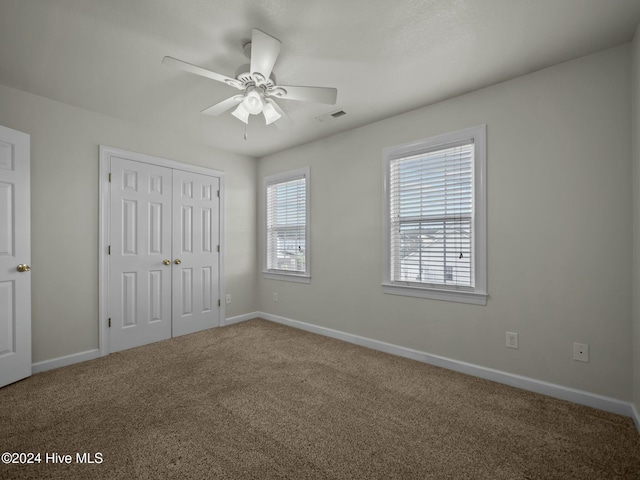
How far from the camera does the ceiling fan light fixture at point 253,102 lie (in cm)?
216

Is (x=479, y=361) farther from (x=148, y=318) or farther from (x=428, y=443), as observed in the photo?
(x=148, y=318)

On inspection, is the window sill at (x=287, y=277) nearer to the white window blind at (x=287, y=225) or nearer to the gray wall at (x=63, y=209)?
the white window blind at (x=287, y=225)

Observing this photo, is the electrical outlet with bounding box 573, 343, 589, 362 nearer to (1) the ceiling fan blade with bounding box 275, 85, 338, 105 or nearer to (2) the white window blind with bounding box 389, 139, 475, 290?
(2) the white window blind with bounding box 389, 139, 475, 290

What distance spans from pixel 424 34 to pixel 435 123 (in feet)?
3.49

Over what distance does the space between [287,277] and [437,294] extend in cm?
210

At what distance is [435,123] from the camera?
2.90 m

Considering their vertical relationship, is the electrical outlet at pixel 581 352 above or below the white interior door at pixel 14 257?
below

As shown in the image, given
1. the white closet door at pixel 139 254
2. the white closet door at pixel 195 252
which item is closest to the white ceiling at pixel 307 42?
the white closet door at pixel 139 254

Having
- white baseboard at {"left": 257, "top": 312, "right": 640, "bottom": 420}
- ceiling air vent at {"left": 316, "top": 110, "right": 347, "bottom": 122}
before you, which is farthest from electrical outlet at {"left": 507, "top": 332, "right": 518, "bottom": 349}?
ceiling air vent at {"left": 316, "top": 110, "right": 347, "bottom": 122}

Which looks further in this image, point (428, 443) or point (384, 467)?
point (428, 443)

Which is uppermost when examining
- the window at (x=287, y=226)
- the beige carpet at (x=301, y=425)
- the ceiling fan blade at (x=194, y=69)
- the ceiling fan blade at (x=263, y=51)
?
the ceiling fan blade at (x=263, y=51)

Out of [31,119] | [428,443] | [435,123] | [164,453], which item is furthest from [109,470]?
[435,123]

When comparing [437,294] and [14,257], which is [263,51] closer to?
[437,294]

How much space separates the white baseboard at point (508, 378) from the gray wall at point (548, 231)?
0.16 feet
